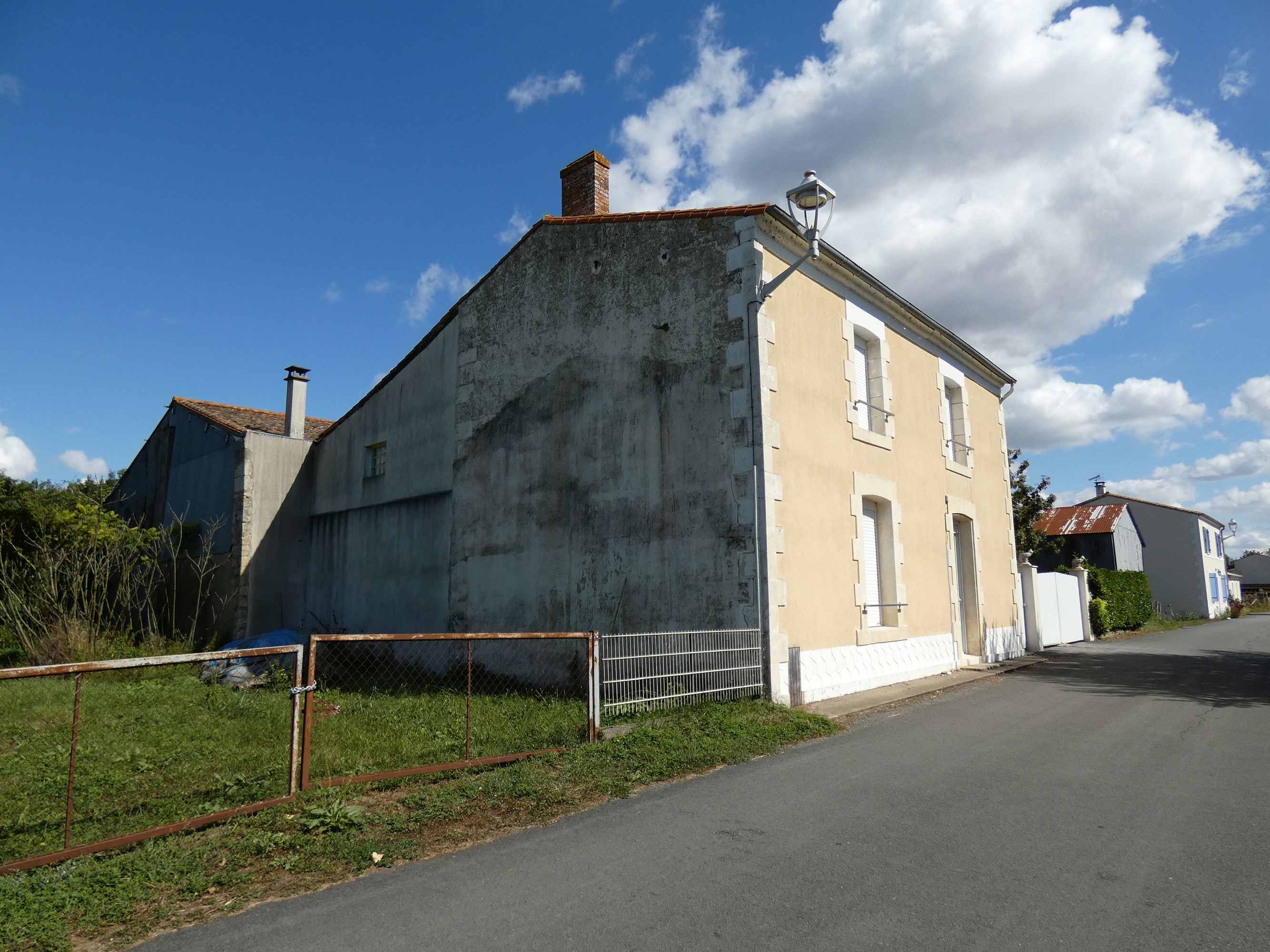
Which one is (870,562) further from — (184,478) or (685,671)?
(184,478)

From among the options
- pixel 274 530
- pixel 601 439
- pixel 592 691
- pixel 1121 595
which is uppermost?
pixel 601 439

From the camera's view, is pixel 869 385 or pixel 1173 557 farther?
pixel 1173 557

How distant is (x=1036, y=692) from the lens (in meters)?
10.2

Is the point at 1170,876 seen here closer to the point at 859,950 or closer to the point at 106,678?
the point at 859,950

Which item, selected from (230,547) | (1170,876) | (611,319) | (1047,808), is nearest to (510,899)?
(1170,876)

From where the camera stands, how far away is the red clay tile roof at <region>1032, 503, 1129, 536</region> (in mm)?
34969

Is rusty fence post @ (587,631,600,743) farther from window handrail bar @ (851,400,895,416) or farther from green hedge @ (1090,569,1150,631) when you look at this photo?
green hedge @ (1090,569,1150,631)

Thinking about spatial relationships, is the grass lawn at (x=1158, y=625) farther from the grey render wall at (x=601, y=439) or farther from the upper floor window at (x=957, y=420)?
the grey render wall at (x=601, y=439)

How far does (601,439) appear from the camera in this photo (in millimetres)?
10391

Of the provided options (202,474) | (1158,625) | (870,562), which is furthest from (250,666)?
(1158,625)

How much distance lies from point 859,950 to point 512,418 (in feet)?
31.1

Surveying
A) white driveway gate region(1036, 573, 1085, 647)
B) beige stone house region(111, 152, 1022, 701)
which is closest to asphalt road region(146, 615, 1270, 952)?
beige stone house region(111, 152, 1022, 701)

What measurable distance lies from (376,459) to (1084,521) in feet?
111

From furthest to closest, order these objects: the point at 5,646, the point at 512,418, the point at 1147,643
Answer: the point at 1147,643 → the point at 5,646 → the point at 512,418
